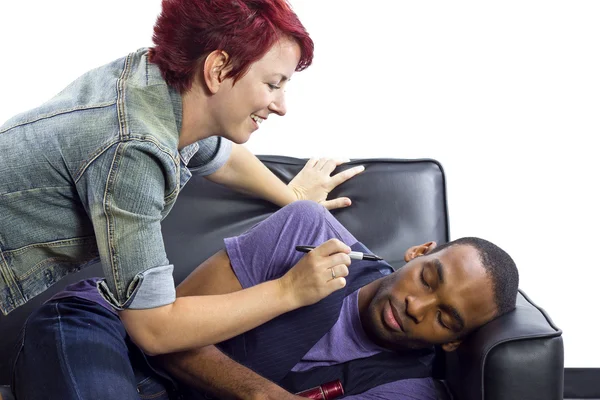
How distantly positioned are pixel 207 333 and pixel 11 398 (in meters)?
0.64

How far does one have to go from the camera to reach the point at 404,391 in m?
1.75

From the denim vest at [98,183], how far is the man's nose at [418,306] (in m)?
0.57

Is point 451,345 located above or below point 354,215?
below

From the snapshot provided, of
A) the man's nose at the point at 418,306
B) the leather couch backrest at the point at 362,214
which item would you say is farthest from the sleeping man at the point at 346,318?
the leather couch backrest at the point at 362,214

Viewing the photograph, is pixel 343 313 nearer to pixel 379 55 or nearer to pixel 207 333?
pixel 207 333

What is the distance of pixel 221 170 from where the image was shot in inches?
77.0

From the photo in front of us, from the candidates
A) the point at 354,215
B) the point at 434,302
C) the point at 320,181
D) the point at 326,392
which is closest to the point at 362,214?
the point at 354,215

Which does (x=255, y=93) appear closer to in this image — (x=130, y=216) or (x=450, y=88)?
(x=130, y=216)

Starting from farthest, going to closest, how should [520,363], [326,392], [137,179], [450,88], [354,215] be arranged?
[450,88] → [354,215] → [326,392] → [520,363] → [137,179]

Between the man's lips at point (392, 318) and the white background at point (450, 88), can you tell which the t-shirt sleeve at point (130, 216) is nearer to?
the man's lips at point (392, 318)

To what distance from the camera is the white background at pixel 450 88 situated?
2387 millimetres

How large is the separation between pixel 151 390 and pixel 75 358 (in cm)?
25

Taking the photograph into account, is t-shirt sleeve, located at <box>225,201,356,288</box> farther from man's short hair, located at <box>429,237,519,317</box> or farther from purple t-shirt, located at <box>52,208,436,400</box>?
man's short hair, located at <box>429,237,519,317</box>

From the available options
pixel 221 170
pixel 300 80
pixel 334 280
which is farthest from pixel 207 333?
pixel 300 80
